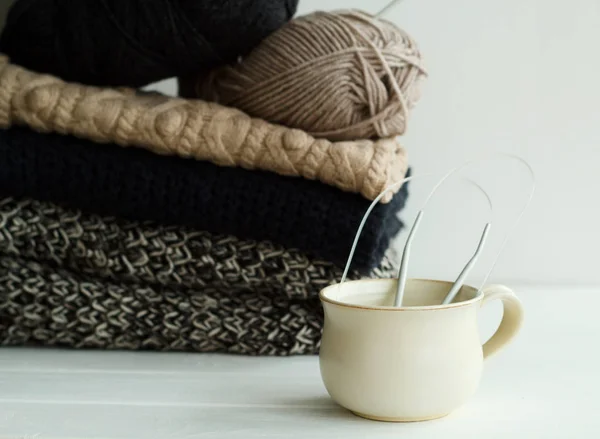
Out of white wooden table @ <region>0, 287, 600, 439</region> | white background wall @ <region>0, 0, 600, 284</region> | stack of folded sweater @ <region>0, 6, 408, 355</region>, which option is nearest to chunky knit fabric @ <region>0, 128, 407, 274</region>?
stack of folded sweater @ <region>0, 6, 408, 355</region>

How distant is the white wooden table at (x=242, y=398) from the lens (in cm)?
42

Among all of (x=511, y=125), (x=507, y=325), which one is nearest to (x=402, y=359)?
(x=507, y=325)

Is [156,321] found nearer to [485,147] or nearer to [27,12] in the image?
[27,12]

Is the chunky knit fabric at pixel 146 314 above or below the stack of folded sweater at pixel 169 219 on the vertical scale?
below

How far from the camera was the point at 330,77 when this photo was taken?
1.84 feet

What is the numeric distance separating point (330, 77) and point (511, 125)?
36 centimetres

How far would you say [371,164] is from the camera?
1.76ft

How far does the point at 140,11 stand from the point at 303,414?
1.09 ft

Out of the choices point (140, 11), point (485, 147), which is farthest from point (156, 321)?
point (485, 147)

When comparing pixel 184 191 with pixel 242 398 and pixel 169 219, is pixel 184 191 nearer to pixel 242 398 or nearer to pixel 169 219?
pixel 169 219

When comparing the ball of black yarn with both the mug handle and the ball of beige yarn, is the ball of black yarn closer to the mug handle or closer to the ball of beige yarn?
the ball of beige yarn

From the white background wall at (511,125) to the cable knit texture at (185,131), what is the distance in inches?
10.7

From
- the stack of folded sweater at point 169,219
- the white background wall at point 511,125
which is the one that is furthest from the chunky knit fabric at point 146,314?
→ the white background wall at point 511,125

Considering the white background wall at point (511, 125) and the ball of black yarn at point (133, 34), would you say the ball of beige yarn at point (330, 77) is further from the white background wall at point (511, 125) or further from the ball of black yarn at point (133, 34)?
the white background wall at point (511, 125)
